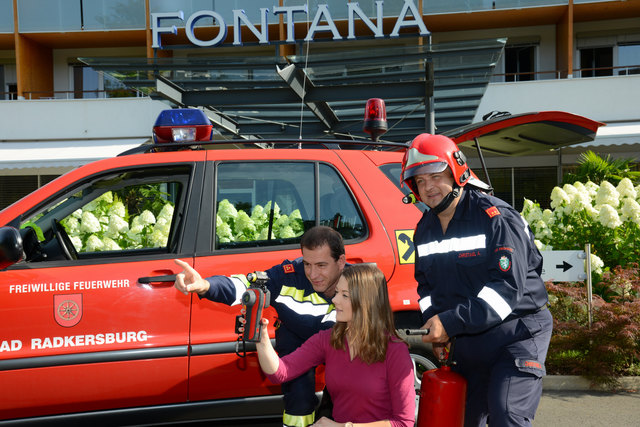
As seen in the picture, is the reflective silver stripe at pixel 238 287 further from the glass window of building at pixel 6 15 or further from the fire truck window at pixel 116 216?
the glass window of building at pixel 6 15

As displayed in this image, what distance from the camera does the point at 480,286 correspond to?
7.74 feet

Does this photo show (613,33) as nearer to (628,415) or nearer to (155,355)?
(628,415)

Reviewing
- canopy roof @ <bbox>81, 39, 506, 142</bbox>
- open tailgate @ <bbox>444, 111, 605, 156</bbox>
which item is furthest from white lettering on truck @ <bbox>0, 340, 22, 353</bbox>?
canopy roof @ <bbox>81, 39, 506, 142</bbox>

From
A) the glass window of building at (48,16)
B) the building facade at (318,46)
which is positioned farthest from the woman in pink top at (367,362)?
the glass window of building at (48,16)

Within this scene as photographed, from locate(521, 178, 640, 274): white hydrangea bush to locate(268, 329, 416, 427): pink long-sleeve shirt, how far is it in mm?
3655

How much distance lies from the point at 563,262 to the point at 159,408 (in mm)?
3264

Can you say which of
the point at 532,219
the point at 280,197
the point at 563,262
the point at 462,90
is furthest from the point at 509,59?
the point at 280,197

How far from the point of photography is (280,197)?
11.5 ft

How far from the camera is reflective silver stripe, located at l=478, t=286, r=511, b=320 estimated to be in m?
2.13

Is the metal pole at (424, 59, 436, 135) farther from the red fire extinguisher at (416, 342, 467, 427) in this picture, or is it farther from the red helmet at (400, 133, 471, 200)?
the red fire extinguisher at (416, 342, 467, 427)

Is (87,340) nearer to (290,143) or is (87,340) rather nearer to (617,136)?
(290,143)

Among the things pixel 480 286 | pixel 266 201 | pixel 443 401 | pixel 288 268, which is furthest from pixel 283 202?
pixel 443 401

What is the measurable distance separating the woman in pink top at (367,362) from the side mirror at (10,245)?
1.24 metres

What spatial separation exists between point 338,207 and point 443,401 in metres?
1.40
